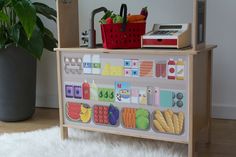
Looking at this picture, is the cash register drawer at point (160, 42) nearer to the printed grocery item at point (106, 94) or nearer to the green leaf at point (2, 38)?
the printed grocery item at point (106, 94)

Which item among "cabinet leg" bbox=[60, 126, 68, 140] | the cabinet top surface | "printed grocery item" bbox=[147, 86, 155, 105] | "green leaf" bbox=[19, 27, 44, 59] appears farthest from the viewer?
"green leaf" bbox=[19, 27, 44, 59]

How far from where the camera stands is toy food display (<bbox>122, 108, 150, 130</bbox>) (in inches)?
61.5

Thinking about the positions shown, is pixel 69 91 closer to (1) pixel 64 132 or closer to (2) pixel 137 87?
(1) pixel 64 132

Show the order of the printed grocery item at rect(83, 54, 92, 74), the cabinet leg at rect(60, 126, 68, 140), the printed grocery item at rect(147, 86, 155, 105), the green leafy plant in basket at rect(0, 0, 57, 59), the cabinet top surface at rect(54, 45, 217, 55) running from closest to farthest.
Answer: the cabinet top surface at rect(54, 45, 217, 55), the printed grocery item at rect(147, 86, 155, 105), the printed grocery item at rect(83, 54, 92, 74), the cabinet leg at rect(60, 126, 68, 140), the green leafy plant in basket at rect(0, 0, 57, 59)

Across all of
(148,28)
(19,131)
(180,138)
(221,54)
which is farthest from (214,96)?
(19,131)

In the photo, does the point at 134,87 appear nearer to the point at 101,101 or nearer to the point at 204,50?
the point at 101,101

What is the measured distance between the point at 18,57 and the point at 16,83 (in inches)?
5.9

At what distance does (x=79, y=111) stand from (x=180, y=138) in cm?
49

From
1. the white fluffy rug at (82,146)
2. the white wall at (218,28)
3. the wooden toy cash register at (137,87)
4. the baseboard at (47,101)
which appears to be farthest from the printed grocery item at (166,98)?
the baseboard at (47,101)

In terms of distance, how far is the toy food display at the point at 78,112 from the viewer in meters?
1.69

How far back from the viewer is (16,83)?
212cm

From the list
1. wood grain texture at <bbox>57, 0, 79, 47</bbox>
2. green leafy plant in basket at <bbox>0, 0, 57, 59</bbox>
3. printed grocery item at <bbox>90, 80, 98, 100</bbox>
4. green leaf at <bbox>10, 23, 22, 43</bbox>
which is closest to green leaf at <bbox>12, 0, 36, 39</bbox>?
green leafy plant in basket at <bbox>0, 0, 57, 59</bbox>

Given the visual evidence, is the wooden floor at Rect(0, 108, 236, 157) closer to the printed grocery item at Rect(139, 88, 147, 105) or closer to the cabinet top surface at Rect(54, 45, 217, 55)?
the printed grocery item at Rect(139, 88, 147, 105)

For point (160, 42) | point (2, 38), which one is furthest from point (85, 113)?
point (2, 38)
